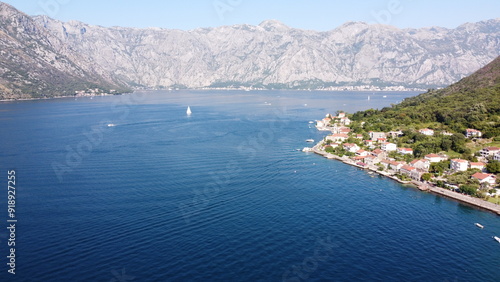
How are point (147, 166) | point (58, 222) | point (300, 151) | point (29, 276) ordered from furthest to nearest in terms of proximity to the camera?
point (300, 151) → point (147, 166) → point (58, 222) → point (29, 276)

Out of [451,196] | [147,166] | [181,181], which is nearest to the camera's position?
[451,196]

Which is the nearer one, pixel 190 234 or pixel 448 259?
pixel 448 259

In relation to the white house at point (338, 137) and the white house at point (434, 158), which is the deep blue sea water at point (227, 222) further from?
the white house at point (338, 137)

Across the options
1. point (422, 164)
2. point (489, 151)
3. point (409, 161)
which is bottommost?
point (409, 161)

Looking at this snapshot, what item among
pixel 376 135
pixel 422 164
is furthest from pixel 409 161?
pixel 376 135

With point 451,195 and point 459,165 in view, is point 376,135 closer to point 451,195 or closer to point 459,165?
point 459,165

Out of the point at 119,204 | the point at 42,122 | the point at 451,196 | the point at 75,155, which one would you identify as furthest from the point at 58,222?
the point at 42,122

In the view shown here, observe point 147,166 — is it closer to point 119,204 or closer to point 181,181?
point 181,181
